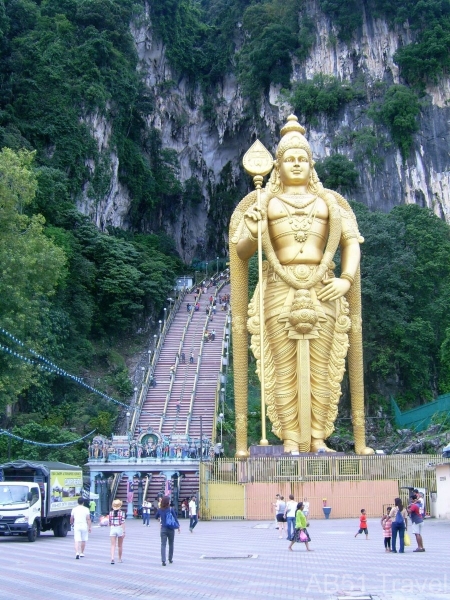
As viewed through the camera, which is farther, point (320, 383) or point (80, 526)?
point (320, 383)

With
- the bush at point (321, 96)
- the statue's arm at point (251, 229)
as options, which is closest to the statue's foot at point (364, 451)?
the statue's arm at point (251, 229)

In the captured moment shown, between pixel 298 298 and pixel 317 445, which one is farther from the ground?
pixel 298 298

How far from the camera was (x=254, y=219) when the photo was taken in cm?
1620

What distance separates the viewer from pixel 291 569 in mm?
8477

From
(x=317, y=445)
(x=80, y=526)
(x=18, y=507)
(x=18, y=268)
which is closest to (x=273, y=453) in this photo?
(x=317, y=445)

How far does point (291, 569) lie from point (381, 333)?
20.2 meters

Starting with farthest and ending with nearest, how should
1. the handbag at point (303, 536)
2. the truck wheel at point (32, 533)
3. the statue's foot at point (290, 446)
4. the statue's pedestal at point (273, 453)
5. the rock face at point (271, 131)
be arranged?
the rock face at point (271, 131)
the statue's foot at point (290, 446)
the statue's pedestal at point (273, 453)
the truck wheel at point (32, 533)
the handbag at point (303, 536)

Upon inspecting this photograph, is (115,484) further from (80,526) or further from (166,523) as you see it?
(166,523)

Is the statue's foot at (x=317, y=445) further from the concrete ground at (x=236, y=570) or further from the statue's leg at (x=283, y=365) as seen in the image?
the concrete ground at (x=236, y=570)

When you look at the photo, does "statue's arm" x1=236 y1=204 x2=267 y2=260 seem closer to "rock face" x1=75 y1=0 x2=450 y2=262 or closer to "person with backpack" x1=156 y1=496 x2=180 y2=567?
"person with backpack" x1=156 y1=496 x2=180 y2=567

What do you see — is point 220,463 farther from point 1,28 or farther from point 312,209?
point 1,28

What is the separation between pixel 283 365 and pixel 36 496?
592 cm

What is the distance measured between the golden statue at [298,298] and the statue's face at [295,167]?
0.02 meters

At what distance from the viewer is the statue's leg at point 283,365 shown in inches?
667
